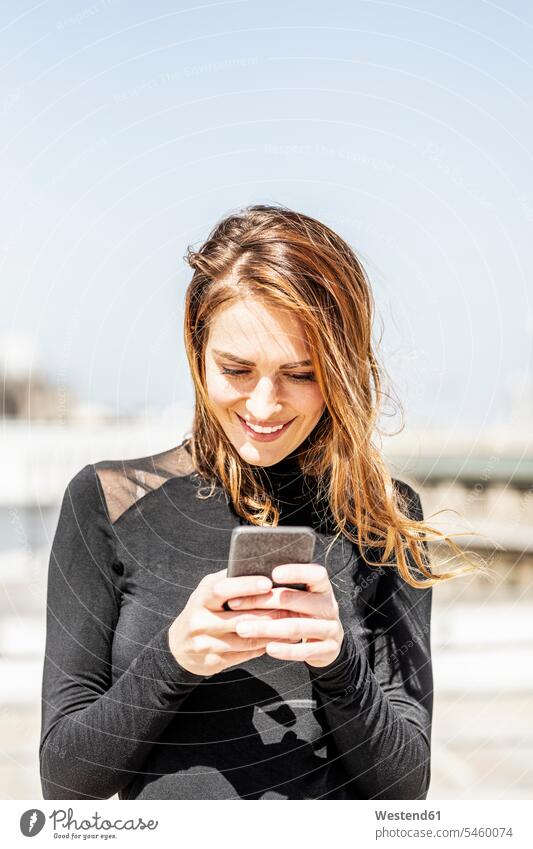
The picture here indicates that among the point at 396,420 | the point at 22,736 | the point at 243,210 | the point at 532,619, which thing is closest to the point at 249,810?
the point at 396,420

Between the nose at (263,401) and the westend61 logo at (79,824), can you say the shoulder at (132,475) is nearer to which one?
the nose at (263,401)

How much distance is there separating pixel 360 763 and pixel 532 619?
2.96 meters

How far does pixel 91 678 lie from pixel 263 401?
43 centimetres

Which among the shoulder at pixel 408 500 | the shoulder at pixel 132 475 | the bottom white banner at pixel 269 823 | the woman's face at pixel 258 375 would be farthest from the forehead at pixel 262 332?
the bottom white banner at pixel 269 823

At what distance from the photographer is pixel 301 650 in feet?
3.26

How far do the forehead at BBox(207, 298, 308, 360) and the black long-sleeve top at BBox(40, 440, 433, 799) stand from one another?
0.25m

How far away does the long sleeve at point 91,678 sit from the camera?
1047 mm

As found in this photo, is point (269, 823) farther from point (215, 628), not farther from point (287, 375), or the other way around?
point (287, 375)

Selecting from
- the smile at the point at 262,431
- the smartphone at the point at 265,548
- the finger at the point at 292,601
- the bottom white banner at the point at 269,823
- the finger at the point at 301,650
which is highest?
the smile at the point at 262,431

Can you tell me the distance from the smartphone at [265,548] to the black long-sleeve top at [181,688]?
0.15 metres

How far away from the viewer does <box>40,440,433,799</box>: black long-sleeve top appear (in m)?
1.08

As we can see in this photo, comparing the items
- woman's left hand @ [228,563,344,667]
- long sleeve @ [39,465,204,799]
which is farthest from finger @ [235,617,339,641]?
long sleeve @ [39,465,204,799]

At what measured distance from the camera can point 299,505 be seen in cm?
130

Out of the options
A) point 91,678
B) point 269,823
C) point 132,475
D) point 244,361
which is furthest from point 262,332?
point 269,823
